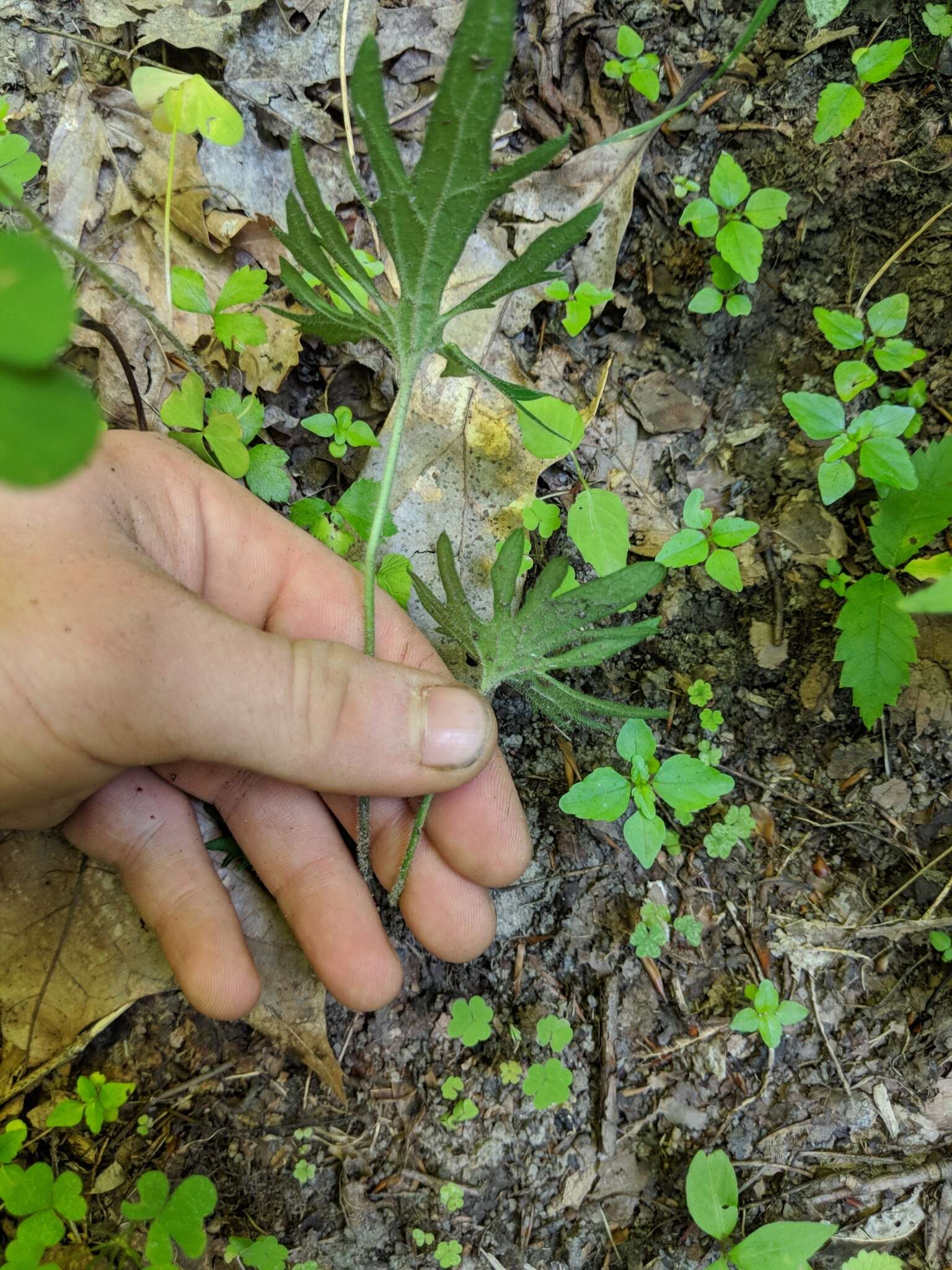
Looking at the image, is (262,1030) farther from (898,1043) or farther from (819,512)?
(819,512)

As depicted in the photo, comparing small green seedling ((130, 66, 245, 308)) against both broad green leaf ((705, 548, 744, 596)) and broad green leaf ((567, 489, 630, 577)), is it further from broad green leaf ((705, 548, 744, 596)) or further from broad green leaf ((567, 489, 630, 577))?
broad green leaf ((705, 548, 744, 596))

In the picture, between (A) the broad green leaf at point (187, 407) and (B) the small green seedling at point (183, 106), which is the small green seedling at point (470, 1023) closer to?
(A) the broad green leaf at point (187, 407)

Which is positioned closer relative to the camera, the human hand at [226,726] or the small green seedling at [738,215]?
the human hand at [226,726]

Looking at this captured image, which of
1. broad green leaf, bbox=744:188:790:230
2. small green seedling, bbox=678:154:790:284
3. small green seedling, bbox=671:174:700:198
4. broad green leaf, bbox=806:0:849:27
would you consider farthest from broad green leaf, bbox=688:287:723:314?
broad green leaf, bbox=806:0:849:27

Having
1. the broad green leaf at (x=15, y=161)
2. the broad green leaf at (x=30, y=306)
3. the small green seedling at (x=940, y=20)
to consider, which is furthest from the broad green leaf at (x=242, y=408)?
the small green seedling at (x=940, y=20)

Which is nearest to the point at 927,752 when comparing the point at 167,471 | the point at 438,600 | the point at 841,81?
the point at 438,600

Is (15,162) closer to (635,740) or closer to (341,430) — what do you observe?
(341,430)
